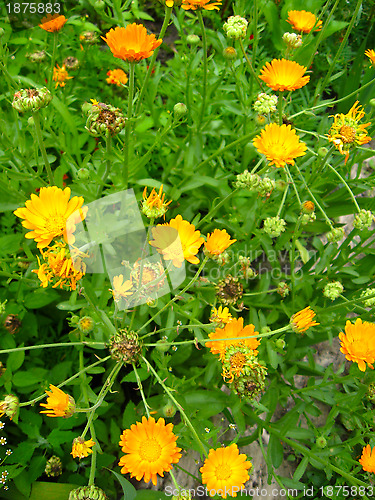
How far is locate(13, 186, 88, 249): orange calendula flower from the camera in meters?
1.46

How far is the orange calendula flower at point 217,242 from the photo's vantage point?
1.78m

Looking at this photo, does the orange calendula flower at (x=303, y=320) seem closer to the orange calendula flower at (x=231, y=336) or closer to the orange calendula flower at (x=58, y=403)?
the orange calendula flower at (x=231, y=336)

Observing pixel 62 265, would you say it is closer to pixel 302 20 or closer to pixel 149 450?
pixel 149 450

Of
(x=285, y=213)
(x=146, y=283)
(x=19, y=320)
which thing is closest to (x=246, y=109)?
(x=285, y=213)

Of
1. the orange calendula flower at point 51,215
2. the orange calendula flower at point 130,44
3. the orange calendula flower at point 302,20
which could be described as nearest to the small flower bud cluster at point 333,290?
the orange calendula flower at point 51,215

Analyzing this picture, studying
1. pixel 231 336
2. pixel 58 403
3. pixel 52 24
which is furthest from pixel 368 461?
pixel 52 24

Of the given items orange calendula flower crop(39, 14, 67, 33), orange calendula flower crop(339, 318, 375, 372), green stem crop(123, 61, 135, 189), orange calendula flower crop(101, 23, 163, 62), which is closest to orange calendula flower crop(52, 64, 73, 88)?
orange calendula flower crop(39, 14, 67, 33)

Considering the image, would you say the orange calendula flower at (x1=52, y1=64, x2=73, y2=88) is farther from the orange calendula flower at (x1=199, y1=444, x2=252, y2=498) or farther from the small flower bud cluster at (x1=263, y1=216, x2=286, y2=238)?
the orange calendula flower at (x1=199, y1=444, x2=252, y2=498)

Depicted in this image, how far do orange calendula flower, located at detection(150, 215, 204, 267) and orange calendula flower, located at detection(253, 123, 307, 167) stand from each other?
46 centimetres

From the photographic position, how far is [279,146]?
175 cm

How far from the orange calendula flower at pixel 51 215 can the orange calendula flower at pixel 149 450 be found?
0.80 meters

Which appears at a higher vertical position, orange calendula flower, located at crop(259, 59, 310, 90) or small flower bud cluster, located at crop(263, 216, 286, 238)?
orange calendula flower, located at crop(259, 59, 310, 90)

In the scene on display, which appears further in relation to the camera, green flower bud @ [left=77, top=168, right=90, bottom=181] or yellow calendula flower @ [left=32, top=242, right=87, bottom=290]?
green flower bud @ [left=77, top=168, right=90, bottom=181]

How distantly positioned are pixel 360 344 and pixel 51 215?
4.93ft
